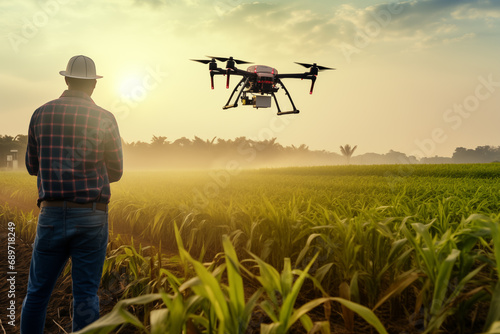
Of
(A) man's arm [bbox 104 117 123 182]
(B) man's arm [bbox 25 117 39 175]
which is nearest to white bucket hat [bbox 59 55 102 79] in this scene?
(A) man's arm [bbox 104 117 123 182]

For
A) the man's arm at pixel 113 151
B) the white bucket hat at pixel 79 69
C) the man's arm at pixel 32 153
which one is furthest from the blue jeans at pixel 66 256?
the white bucket hat at pixel 79 69

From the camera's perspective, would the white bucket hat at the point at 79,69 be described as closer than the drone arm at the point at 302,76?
Yes

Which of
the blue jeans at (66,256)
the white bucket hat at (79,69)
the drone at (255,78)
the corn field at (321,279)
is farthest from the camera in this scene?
the drone at (255,78)

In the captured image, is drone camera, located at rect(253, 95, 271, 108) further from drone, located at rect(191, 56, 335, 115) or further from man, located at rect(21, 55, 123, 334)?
man, located at rect(21, 55, 123, 334)

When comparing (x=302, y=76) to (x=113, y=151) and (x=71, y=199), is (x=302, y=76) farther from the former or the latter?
(x=71, y=199)

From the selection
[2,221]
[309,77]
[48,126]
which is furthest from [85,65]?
[309,77]

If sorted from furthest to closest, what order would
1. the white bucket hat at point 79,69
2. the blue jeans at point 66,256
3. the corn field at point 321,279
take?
the white bucket hat at point 79,69
the blue jeans at point 66,256
the corn field at point 321,279

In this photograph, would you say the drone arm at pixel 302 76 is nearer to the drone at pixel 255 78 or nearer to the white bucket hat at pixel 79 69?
the drone at pixel 255 78

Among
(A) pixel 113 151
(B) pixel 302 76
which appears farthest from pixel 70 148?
(B) pixel 302 76
